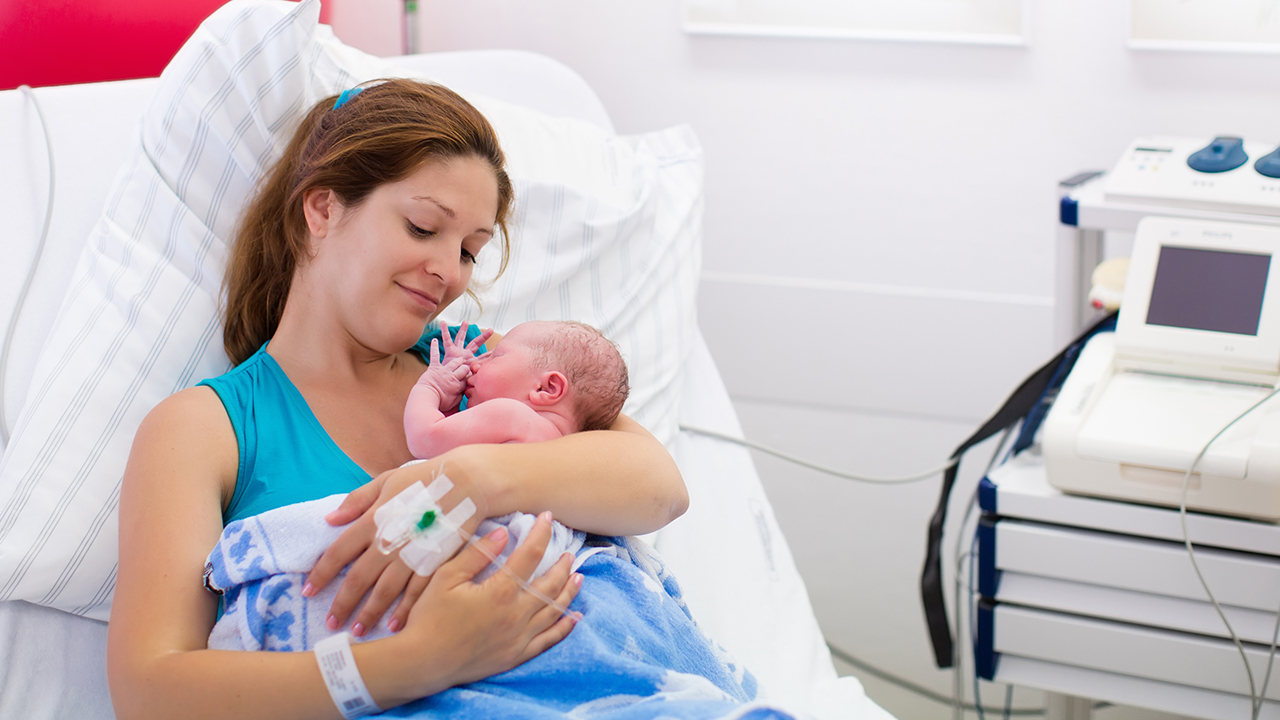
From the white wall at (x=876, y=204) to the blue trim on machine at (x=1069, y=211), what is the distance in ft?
1.82

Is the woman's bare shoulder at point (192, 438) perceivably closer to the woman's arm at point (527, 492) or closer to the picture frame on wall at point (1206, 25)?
the woman's arm at point (527, 492)

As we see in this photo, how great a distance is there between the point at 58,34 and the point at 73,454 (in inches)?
25.8

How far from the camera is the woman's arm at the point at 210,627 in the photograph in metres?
0.84

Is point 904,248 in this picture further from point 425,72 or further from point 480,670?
point 480,670

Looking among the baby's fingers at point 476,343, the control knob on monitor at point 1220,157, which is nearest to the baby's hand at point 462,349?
the baby's fingers at point 476,343

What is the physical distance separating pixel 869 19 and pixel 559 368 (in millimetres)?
1298

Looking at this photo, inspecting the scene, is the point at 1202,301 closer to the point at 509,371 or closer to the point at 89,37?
the point at 509,371

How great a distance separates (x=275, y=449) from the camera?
1022mm

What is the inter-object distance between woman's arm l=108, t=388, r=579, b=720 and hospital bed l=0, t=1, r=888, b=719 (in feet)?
0.48

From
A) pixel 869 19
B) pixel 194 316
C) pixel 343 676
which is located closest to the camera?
pixel 343 676

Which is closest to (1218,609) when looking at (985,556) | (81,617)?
(985,556)

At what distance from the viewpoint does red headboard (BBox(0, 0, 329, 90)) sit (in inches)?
51.5

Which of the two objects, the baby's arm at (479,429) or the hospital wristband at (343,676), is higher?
the baby's arm at (479,429)

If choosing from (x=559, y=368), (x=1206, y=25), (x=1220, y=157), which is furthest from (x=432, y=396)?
(x=1206, y=25)
